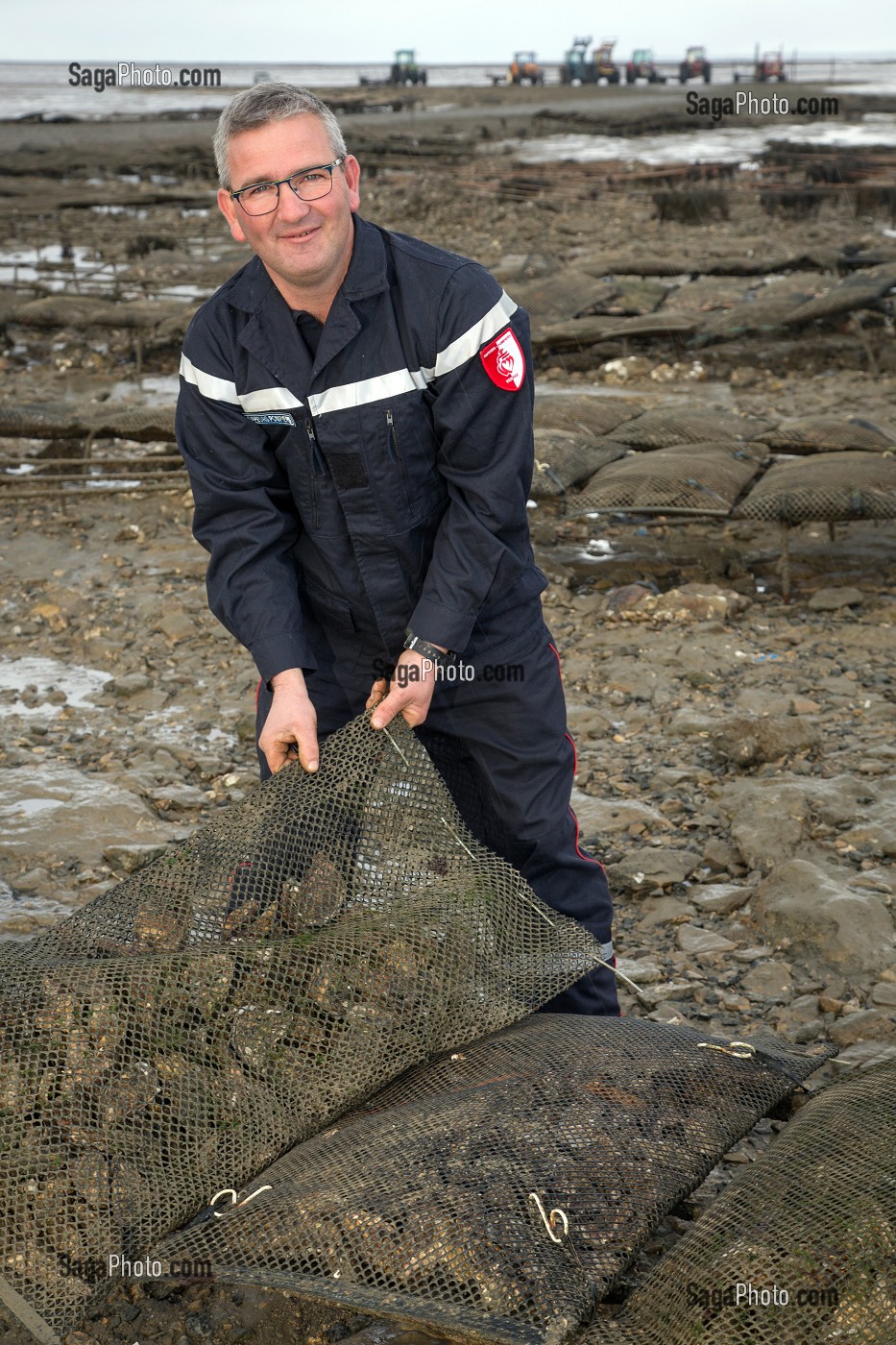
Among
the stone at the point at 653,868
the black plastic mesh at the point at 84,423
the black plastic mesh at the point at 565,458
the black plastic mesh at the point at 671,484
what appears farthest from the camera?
the black plastic mesh at the point at 84,423

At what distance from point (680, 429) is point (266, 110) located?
475cm

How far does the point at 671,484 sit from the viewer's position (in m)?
5.65

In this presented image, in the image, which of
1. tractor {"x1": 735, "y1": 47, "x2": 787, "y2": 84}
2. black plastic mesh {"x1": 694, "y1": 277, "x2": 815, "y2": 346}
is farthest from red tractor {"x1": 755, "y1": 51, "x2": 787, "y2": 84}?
black plastic mesh {"x1": 694, "y1": 277, "x2": 815, "y2": 346}

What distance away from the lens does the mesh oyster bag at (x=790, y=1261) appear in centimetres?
159

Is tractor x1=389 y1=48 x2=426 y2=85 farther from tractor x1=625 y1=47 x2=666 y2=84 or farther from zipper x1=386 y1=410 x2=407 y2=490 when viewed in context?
zipper x1=386 y1=410 x2=407 y2=490

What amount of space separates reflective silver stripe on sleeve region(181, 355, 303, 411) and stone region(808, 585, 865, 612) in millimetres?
3518

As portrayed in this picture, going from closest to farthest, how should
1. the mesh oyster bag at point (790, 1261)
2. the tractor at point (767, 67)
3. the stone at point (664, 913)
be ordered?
the mesh oyster bag at point (790, 1261), the stone at point (664, 913), the tractor at point (767, 67)

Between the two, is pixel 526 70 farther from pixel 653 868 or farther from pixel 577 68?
pixel 653 868

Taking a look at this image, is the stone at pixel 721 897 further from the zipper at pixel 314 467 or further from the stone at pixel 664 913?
the zipper at pixel 314 467

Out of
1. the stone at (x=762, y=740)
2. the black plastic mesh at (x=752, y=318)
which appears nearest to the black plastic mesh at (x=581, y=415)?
the black plastic mesh at (x=752, y=318)

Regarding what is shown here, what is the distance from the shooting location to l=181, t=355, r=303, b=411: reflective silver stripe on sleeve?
7.45 feet

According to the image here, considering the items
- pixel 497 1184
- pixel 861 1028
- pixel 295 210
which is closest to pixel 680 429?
pixel 861 1028

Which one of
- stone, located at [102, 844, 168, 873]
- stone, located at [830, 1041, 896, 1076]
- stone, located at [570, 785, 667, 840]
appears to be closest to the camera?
stone, located at [830, 1041, 896, 1076]

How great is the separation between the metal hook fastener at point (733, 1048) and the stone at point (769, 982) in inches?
33.2
